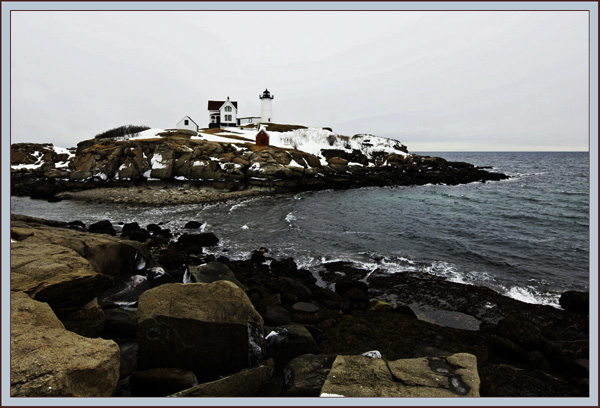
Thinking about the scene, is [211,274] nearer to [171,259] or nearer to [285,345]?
[285,345]

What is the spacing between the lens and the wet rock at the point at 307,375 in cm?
499

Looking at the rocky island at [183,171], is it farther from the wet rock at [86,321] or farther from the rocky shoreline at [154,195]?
the wet rock at [86,321]

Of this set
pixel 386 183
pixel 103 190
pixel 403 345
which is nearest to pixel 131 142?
pixel 103 190

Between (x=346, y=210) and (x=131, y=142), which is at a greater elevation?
(x=131, y=142)

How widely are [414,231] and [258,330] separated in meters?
18.1

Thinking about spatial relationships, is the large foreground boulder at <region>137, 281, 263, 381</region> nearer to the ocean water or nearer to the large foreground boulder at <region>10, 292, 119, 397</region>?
the large foreground boulder at <region>10, 292, 119, 397</region>

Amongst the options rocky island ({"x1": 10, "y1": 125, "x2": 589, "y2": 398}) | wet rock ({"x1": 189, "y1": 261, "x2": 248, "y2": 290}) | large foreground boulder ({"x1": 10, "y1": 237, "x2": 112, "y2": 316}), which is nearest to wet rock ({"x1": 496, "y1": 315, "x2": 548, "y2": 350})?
rocky island ({"x1": 10, "y1": 125, "x2": 589, "y2": 398})

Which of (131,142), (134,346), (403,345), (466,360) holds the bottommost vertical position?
(403,345)

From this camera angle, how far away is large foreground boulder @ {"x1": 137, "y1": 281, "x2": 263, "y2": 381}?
232 inches

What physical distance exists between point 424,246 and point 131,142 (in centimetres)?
4634

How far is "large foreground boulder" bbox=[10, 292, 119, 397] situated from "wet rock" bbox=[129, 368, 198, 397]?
2.15 feet

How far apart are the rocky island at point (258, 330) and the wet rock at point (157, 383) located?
21 mm

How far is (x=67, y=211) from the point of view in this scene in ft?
91.0

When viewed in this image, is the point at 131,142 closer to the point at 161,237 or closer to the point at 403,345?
the point at 161,237
